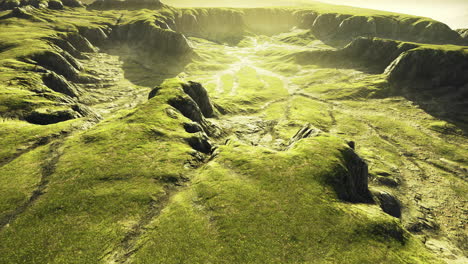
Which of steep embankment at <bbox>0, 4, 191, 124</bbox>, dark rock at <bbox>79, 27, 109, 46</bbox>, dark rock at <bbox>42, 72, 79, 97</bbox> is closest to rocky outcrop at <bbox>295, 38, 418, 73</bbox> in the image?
steep embankment at <bbox>0, 4, 191, 124</bbox>

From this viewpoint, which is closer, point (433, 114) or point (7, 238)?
point (7, 238)

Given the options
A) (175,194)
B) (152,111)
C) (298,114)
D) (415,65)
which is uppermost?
(415,65)

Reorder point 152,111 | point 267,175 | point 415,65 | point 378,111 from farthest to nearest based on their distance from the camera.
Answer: point 415,65
point 378,111
point 152,111
point 267,175

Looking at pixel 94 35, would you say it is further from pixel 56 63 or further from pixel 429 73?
pixel 429 73

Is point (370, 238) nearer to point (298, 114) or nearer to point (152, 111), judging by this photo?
point (152, 111)

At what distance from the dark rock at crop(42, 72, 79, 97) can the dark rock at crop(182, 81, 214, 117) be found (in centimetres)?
6430

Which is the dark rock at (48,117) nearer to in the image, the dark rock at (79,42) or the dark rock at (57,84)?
the dark rock at (57,84)

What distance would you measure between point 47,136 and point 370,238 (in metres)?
66.1

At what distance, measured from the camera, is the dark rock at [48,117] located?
2186 inches

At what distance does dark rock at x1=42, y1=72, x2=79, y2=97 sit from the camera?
89.8 m

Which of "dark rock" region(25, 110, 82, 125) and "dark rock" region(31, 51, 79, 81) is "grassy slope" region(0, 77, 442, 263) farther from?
"dark rock" region(31, 51, 79, 81)

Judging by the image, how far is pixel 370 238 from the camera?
93.1 ft

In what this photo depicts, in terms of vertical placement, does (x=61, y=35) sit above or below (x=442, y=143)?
above

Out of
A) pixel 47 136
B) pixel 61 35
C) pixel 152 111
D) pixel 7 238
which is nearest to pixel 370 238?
pixel 7 238
